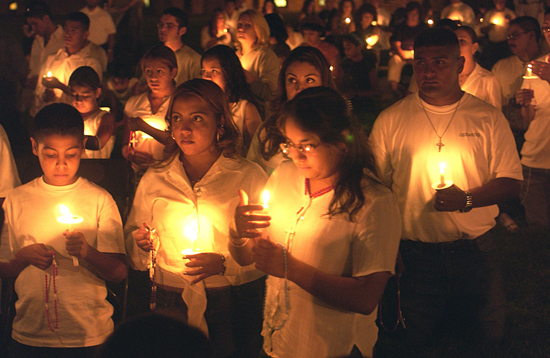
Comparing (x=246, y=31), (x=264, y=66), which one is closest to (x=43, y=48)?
(x=246, y=31)

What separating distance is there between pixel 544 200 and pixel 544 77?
181 cm

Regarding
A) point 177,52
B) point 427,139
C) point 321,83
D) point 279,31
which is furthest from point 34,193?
point 279,31

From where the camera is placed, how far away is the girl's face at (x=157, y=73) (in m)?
5.17

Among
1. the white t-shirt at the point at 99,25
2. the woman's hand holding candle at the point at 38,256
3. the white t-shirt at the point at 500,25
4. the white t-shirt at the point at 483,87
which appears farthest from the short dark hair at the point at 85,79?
the white t-shirt at the point at 500,25

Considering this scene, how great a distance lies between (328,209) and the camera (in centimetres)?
255

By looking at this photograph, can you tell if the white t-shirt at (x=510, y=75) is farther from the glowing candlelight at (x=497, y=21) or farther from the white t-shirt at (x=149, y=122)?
the glowing candlelight at (x=497, y=21)

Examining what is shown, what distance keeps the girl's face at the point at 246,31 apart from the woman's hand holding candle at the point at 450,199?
3.97 m

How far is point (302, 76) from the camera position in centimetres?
397

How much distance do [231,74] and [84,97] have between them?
146cm

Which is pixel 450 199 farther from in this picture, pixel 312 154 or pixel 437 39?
pixel 312 154

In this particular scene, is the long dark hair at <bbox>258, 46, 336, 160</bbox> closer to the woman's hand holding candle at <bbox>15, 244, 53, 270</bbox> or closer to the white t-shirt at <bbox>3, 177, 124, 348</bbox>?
the white t-shirt at <bbox>3, 177, 124, 348</bbox>

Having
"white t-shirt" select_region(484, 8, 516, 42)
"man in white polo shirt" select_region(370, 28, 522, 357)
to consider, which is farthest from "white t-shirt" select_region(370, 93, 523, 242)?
"white t-shirt" select_region(484, 8, 516, 42)

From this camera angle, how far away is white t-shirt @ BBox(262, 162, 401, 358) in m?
2.47

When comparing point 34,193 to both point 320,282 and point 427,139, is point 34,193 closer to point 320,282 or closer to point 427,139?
point 320,282
